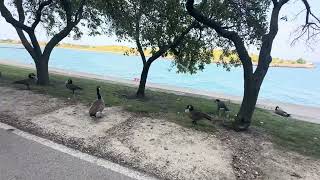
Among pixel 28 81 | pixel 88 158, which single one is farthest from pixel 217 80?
pixel 88 158

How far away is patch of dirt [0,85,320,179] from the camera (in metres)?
8.62

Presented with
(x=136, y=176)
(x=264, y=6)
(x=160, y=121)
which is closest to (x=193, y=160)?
(x=136, y=176)

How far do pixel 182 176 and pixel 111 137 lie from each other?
2699 millimetres

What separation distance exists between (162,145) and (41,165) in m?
2.98

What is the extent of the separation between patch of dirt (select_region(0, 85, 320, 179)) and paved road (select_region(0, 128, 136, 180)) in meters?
0.76

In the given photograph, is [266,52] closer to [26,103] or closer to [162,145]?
[162,145]

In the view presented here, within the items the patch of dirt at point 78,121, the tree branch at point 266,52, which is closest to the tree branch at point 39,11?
the patch of dirt at point 78,121

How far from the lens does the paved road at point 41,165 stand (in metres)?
7.59

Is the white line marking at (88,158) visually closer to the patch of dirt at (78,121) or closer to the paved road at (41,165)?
the paved road at (41,165)

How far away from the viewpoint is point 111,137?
10.2m

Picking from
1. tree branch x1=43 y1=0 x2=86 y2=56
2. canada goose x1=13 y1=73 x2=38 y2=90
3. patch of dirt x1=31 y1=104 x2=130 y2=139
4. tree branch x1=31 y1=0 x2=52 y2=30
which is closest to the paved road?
patch of dirt x1=31 y1=104 x2=130 y2=139

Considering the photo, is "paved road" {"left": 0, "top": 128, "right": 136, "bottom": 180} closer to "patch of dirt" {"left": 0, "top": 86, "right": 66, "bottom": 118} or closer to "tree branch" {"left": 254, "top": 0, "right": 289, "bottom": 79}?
"patch of dirt" {"left": 0, "top": 86, "right": 66, "bottom": 118}

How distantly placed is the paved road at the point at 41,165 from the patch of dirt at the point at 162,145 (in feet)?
2.48

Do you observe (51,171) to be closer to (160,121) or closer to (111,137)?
(111,137)
